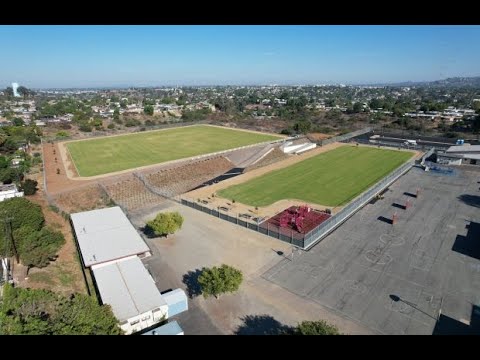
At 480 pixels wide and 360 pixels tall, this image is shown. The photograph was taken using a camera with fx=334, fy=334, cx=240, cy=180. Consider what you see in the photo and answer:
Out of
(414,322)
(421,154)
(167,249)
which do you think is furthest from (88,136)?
(414,322)

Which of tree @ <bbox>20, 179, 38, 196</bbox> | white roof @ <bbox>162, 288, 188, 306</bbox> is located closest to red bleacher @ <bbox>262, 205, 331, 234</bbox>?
white roof @ <bbox>162, 288, 188, 306</bbox>

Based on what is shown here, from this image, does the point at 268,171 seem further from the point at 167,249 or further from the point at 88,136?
the point at 88,136

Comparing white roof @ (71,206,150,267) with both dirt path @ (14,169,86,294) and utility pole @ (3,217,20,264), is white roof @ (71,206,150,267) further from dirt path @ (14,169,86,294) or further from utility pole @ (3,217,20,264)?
utility pole @ (3,217,20,264)
